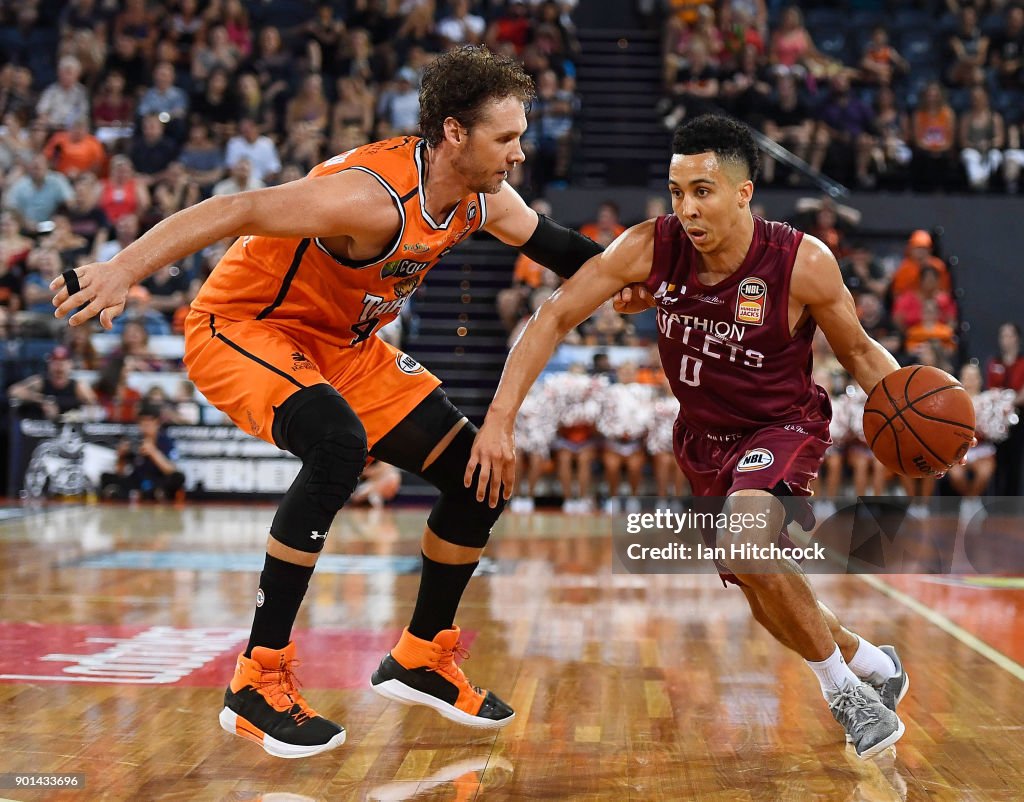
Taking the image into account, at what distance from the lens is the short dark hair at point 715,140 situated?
371cm

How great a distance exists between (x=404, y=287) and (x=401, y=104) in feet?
33.8

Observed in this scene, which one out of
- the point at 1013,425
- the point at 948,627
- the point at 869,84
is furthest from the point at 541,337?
the point at 869,84

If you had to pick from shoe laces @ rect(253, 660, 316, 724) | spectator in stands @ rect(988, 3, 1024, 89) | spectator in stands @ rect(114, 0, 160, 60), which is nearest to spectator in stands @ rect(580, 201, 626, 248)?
spectator in stands @ rect(988, 3, 1024, 89)

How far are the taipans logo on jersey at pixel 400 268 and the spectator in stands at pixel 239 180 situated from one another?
9.03m

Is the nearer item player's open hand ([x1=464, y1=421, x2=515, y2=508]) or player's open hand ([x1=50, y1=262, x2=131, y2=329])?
player's open hand ([x1=50, y1=262, x2=131, y2=329])

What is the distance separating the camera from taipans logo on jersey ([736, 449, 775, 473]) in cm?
367

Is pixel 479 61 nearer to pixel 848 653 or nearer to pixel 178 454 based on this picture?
pixel 848 653

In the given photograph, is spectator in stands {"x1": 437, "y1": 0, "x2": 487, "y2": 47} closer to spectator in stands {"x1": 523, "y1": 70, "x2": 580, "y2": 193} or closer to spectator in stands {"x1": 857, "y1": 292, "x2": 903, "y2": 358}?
spectator in stands {"x1": 523, "y1": 70, "x2": 580, "y2": 193}

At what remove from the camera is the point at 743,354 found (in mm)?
3869

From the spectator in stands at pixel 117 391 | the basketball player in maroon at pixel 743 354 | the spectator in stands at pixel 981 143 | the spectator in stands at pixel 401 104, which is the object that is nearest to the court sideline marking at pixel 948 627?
the basketball player in maroon at pixel 743 354

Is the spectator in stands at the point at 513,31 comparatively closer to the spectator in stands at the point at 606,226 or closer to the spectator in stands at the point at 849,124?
the spectator in stands at the point at 606,226

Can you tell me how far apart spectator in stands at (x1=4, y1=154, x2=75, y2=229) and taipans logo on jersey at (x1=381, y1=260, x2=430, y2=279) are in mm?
10427

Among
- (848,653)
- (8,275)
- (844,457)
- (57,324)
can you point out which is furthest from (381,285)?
(8,275)

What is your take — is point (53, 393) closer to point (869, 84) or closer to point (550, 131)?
point (550, 131)
